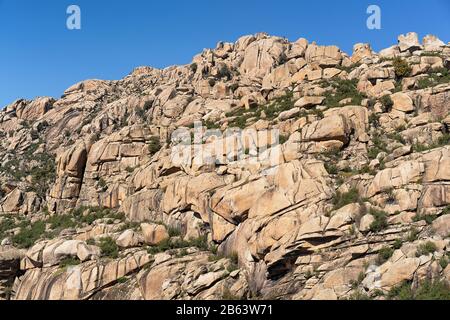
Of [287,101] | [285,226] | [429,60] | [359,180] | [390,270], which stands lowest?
[390,270]

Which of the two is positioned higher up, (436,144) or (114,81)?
(114,81)

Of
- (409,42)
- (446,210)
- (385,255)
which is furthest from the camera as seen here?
(409,42)

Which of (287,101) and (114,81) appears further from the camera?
(114,81)

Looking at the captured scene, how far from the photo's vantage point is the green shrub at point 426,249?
2716 cm

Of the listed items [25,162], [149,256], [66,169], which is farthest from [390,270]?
[25,162]

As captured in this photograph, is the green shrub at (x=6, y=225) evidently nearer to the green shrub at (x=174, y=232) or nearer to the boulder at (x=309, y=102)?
the green shrub at (x=174, y=232)

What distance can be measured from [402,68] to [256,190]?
23608mm

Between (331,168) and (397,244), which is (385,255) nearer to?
(397,244)

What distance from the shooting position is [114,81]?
83.4 m

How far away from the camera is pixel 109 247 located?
39.8 m

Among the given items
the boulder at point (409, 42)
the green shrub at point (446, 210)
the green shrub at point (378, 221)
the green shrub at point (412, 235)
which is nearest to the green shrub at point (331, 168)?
the green shrub at point (378, 221)

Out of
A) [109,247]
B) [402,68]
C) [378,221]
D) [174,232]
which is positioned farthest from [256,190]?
[402,68]
